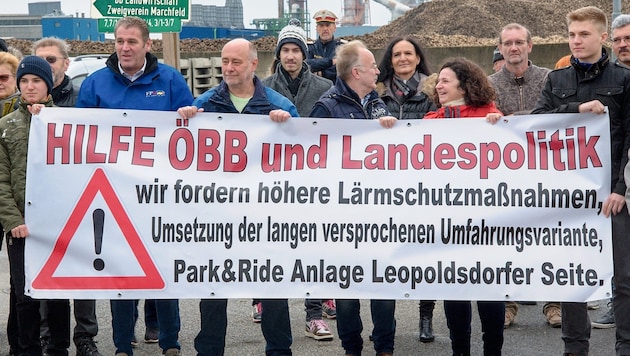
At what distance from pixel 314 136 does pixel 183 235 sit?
3.20 feet

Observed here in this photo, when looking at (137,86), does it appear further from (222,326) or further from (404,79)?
(404,79)

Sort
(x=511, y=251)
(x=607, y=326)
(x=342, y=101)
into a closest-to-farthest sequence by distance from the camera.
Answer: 1. (x=511, y=251)
2. (x=342, y=101)
3. (x=607, y=326)

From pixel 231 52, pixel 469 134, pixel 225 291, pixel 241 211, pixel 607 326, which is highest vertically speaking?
pixel 231 52

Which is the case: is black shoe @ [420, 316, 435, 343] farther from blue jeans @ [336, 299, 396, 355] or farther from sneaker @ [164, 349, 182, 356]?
sneaker @ [164, 349, 182, 356]

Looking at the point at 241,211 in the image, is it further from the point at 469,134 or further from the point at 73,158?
the point at 469,134

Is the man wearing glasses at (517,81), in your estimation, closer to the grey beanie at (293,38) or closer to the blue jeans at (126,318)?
the grey beanie at (293,38)

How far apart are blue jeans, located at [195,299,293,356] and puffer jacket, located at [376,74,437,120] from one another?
1839 millimetres

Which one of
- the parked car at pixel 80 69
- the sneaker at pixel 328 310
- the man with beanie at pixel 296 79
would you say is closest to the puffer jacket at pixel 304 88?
the man with beanie at pixel 296 79

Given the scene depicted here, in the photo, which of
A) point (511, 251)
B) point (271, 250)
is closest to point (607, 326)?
point (511, 251)

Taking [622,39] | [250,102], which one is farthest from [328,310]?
[622,39]

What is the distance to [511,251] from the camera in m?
5.91

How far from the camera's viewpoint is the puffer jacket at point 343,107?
6.39 metres

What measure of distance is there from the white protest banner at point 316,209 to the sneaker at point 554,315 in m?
1.69

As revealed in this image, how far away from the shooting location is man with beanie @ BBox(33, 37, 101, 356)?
21.8ft
